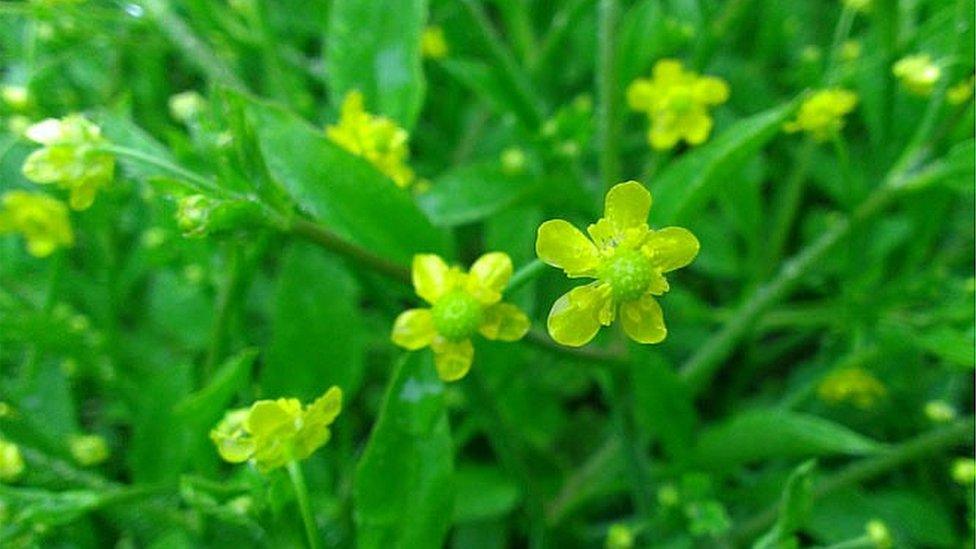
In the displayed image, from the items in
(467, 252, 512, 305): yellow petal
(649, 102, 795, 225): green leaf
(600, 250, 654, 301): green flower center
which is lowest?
(600, 250, 654, 301): green flower center

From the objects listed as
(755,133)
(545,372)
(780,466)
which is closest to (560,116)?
(755,133)

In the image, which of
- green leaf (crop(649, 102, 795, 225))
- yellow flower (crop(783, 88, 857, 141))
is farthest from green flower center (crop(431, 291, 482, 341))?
yellow flower (crop(783, 88, 857, 141))

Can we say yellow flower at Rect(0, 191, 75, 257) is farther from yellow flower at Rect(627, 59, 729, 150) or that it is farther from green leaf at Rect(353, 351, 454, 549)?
yellow flower at Rect(627, 59, 729, 150)

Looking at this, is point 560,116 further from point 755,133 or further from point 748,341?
point 748,341

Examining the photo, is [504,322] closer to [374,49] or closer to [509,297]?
[509,297]

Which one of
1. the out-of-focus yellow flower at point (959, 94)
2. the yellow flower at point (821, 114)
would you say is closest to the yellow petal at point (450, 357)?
the yellow flower at point (821, 114)
